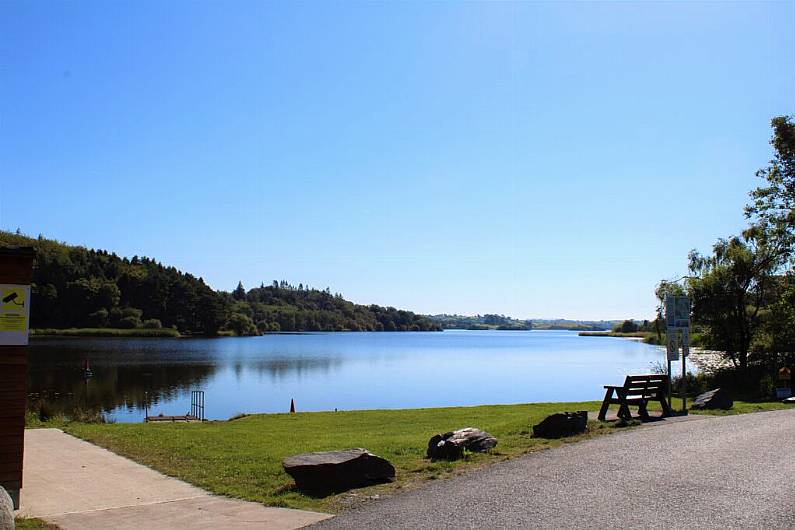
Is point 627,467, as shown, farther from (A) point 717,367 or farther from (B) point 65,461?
(A) point 717,367

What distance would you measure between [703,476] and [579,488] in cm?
173

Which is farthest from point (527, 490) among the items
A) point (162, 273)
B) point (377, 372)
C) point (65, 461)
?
point (162, 273)

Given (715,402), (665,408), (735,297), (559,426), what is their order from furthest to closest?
(735,297), (715,402), (665,408), (559,426)

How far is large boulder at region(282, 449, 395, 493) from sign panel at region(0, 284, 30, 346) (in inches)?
146

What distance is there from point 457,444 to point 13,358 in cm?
616

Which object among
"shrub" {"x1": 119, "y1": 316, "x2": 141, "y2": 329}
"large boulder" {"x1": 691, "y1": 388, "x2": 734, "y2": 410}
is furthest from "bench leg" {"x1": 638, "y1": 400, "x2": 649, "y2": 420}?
"shrub" {"x1": 119, "y1": 316, "x2": 141, "y2": 329}

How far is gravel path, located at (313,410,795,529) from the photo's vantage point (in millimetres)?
6500

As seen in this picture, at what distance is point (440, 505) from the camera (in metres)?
7.20

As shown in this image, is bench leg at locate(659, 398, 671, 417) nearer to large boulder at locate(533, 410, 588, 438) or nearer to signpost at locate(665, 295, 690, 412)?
signpost at locate(665, 295, 690, 412)

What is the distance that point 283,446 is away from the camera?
1237 centimetres

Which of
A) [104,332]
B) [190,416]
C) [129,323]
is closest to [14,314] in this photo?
[190,416]

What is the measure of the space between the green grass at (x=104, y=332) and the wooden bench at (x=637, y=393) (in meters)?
112

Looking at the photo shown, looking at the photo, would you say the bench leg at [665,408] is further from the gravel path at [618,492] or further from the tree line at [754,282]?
the tree line at [754,282]

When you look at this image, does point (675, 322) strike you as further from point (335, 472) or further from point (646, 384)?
point (335, 472)
